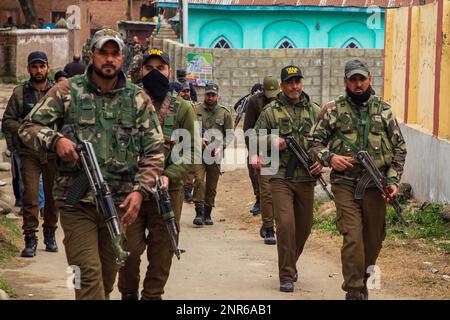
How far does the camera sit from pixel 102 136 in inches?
295

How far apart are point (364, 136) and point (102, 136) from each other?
2.73 m

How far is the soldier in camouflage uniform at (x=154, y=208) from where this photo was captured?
849 centimetres

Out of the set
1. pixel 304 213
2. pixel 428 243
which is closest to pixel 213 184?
pixel 428 243

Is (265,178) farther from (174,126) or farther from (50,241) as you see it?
(174,126)

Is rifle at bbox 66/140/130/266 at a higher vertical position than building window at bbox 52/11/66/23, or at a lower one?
lower

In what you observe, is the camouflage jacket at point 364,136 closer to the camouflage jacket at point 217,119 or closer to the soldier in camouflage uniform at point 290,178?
the soldier in camouflage uniform at point 290,178

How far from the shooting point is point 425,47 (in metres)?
15.8

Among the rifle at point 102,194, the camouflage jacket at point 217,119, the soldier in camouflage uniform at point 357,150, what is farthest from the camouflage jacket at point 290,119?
the camouflage jacket at point 217,119

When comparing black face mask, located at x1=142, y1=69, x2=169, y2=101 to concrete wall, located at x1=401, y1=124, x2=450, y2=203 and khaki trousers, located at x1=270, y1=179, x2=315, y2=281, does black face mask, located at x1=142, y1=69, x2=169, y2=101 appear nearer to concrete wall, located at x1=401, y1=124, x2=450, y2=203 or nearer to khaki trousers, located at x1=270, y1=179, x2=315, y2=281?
khaki trousers, located at x1=270, y1=179, x2=315, y2=281

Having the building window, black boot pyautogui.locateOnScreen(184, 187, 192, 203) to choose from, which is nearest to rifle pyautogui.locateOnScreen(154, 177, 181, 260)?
black boot pyautogui.locateOnScreen(184, 187, 192, 203)

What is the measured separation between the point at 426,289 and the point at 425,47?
592 cm

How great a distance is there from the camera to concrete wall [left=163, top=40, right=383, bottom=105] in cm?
2723

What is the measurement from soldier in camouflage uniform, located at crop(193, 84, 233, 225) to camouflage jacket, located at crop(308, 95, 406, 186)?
5.85 m

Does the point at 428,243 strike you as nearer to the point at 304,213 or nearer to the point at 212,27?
the point at 304,213
